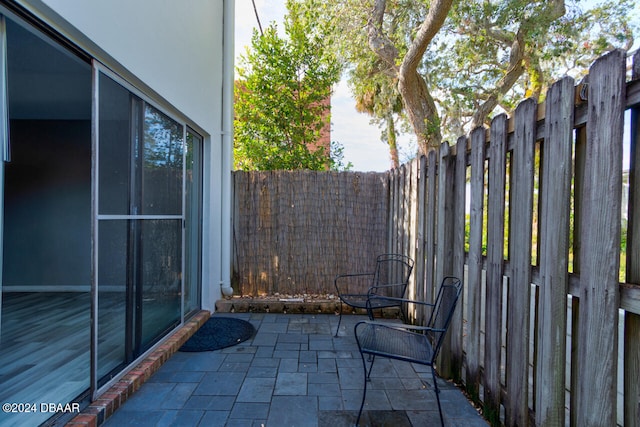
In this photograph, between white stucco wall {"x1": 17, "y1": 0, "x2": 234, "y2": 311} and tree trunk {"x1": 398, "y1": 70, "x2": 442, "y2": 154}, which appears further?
tree trunk {"x1": 398, "y1": 70, "x2": 442, "y2": 154}

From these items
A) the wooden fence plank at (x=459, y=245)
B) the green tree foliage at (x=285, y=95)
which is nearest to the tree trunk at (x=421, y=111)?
the green tree foliage at (x=285, y=95)

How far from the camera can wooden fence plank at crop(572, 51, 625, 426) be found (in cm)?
119

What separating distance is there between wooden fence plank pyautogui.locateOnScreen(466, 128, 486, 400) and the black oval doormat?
82.0 inches

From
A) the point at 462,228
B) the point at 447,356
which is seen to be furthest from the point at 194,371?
the point at 462,228

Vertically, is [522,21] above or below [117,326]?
above

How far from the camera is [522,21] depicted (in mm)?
6074

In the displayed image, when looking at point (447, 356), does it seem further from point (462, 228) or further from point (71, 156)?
point (71, 156)

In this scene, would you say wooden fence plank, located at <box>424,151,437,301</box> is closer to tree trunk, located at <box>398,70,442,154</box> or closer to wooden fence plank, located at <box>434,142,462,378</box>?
wooden fence plank, located at <box>434,142,462,378</box>

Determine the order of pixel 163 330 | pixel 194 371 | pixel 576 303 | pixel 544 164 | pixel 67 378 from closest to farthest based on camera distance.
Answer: pixel 576 303 < pixel 544 164 < pixel 67 378 < pixel 194 371 < pixel 163 330

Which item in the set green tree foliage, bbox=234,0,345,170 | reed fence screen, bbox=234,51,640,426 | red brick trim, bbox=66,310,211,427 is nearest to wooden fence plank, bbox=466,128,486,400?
reed fence screen, bbox=234,51,640,426

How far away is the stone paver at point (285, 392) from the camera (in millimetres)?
1979

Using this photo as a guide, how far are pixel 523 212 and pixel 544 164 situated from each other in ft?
0.89

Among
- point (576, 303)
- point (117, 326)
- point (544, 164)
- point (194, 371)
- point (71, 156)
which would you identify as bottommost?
point (194, 371)

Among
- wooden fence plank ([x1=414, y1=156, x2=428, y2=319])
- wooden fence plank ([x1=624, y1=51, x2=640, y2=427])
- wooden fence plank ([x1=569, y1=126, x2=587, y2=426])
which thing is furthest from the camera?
wooden fence plank ([x1=414, y1=156, x2=428, y2=319])
